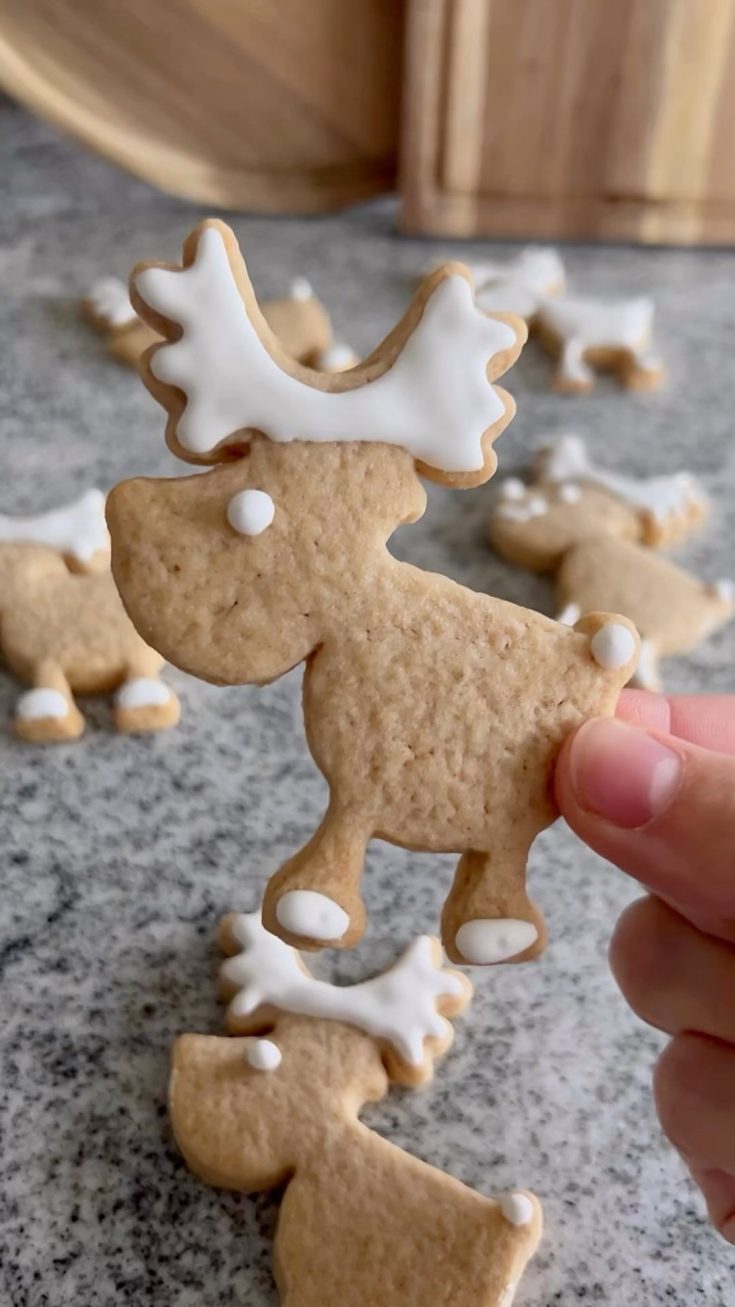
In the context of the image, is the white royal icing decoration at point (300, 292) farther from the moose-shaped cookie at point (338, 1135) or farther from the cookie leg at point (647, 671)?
the moose-shaped cookie at point (338, 1135)

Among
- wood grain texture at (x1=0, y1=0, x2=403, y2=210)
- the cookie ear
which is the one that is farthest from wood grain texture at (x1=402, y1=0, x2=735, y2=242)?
the cookie ear

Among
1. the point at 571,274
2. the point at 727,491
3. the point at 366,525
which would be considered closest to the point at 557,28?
the point at 571,274

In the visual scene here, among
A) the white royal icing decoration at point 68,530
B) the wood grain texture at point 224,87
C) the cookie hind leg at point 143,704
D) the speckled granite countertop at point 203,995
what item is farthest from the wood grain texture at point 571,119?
the cookie hind leg at point 143,704

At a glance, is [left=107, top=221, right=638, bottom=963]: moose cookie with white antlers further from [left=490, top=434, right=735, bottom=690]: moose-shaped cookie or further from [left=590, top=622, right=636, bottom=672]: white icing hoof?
[left=490, top=434, right=735, bottom=690]: moose-shaped cookie

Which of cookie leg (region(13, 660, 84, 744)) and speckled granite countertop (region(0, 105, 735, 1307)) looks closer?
speckled granite countertop (region(0, 105, 735, 1307))

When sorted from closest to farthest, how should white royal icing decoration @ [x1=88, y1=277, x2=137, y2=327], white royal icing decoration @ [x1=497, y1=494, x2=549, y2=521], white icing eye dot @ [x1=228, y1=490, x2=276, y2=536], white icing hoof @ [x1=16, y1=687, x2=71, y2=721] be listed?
white icing eye dot @ [x1=228, y1=490, x2=276, y2=536]
white icing hoof @ [x1=16, y1=687, x2=71, y2=721]
white royal icing decoration @ [x1=497, y1=494, x2=549, y2=521]
white royal icing decoration @ [x1=88, y1=277, x2=137, y2=327]

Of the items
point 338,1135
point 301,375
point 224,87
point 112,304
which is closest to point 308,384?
point 301,375
